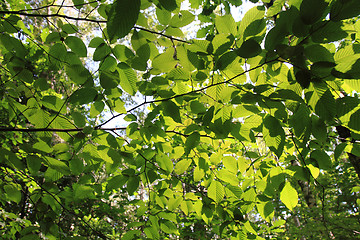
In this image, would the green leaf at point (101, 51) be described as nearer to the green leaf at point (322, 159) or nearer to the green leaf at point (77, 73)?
the green leaf at point (77, 73)

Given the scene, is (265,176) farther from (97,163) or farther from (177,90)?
(97,163)

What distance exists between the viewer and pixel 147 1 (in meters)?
0.94

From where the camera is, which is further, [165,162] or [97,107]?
[165,162]

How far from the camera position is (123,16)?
1.55 feet

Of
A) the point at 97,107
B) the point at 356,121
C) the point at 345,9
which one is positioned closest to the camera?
the point at 345,9

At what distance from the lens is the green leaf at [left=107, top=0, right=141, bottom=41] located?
0.46m

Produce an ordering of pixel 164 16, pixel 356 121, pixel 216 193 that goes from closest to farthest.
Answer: pixel 356 121 < pixel 164 16 < pixel 216 193

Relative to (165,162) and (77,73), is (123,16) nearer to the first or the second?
(77,73)

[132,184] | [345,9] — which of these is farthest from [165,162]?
[345,9]

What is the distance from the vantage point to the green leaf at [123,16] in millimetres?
464

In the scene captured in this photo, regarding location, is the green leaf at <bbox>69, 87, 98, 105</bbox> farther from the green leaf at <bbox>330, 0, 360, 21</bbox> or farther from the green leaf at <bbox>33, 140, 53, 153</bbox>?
the green leaf at <bbox>330, 0, 360, 21</bbox>

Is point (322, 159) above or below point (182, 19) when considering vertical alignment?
below

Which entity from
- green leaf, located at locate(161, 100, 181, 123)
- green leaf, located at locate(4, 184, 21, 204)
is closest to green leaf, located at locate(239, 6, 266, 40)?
green leaf, located at locate(161, 100, 181, 123)

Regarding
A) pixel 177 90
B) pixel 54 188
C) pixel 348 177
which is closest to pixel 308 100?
pixel 177 90
